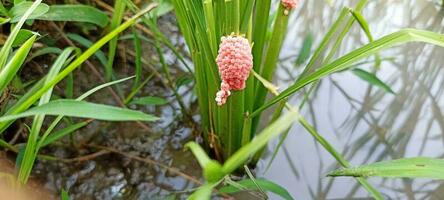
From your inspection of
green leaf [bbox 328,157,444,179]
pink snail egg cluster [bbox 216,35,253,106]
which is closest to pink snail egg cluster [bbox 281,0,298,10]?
pink snail egg cluster [bbox 216,35,253,106]

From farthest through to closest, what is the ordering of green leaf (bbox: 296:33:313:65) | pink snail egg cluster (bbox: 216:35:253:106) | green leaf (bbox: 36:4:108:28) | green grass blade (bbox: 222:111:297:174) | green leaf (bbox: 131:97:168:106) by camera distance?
green leaf (bbox: 296:33:313:65)
green leaf (bbox: 131:97:168:106)
green leaf (bbox: 36:4:108:28)
pink snail egg cluster (bbox: 216:35:253:106)
green grass blade (bbox: 222:111:297:174)

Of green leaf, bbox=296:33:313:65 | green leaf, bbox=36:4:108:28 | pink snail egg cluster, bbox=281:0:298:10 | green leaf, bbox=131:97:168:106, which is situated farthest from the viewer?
green leaf, bbox=296:33:313:65

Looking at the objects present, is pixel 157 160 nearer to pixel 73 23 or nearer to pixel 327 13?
pixel 73 23

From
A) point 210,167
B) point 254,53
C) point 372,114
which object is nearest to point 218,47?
point 254,53

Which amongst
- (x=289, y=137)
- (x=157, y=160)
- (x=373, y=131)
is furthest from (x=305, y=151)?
(x=157, y=160)

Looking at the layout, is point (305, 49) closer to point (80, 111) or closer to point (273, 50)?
point (273, 50)

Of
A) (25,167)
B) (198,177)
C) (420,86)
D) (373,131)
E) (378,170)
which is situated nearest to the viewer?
(378,170)

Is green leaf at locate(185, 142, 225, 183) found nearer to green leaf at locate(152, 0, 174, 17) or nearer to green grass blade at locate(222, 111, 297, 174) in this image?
green grass blade at locate(222, 111, 297, 174)
